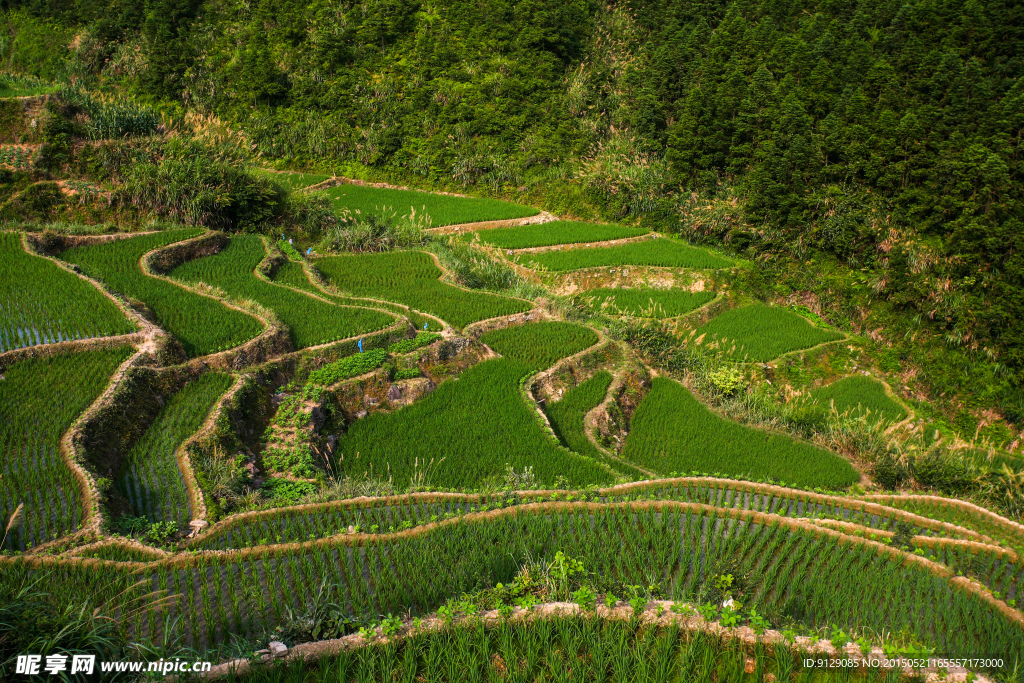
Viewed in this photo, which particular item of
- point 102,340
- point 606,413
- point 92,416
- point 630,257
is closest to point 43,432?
point 92,416

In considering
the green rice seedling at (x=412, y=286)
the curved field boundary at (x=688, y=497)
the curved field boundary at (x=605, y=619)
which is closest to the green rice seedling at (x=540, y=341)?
the green rice seedling at (x=412, y=286)

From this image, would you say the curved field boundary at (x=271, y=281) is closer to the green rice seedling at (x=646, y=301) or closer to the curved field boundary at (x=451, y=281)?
the curved field boundary at (x=451, y=281)

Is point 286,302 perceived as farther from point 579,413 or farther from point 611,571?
point 611,571

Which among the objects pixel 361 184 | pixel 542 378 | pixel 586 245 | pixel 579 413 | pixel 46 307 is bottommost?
pixel 579 413

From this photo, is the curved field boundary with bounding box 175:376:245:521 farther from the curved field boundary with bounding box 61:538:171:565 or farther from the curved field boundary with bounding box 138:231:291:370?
the curved field boundary with bounding box 61:538:171:565

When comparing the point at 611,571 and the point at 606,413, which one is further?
the point at 606,413

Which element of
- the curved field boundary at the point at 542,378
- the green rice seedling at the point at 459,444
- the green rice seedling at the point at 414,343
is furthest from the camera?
the green rice seedling at the point at 414,343
